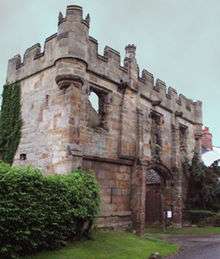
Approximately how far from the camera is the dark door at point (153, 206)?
26141 millimetres

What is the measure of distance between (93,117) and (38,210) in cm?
855

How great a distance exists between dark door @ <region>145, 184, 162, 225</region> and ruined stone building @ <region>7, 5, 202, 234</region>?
1.53 m

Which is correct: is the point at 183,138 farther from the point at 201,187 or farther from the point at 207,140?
the point at 207,140

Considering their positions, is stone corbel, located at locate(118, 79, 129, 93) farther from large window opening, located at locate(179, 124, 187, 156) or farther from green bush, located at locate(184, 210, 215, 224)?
green bush, located at locate(184, 210, 215, 224)

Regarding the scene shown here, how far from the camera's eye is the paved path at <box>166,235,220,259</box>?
14.4m

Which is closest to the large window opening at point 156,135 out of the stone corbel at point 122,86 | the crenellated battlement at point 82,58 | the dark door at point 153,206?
the crenellated battlement at point 82,58

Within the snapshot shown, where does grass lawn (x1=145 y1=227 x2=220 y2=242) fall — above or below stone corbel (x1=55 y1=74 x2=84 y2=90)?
below

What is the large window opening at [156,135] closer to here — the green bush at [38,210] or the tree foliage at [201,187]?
the tree foliage at [201,187]

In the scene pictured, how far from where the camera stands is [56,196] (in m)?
14.0

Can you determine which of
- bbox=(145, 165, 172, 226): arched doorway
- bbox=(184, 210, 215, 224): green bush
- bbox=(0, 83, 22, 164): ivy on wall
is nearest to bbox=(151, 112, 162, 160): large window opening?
bbox=(145, 165, 172, 226): arched doorway

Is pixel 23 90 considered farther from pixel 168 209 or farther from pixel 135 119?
pixel 168 209

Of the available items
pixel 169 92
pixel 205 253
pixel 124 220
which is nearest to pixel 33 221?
pixel 205 253

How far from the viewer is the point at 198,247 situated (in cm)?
1666

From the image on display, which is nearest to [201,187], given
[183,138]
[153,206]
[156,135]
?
[153,206]
